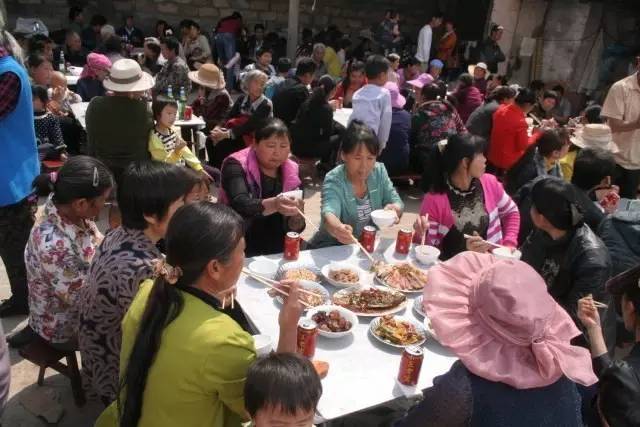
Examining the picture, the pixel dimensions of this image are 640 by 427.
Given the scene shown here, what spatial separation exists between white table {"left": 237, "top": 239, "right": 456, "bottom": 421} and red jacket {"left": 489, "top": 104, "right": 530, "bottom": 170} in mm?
3929

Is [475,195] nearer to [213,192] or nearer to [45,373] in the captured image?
[45,373]

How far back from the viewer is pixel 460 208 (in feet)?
12.0

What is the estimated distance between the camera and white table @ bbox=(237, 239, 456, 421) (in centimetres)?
221

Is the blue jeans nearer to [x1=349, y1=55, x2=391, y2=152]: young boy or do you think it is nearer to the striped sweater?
[x1=349, y1=55, x2=391, y2=152]: young boy

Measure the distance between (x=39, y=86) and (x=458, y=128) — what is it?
4795 millimetres

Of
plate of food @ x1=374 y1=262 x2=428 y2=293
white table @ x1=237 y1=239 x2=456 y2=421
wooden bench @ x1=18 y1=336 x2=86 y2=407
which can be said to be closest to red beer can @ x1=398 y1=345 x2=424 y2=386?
white table @ x1=237 y1=239 x2=456 y2=421

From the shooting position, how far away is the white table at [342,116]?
7.34 meters

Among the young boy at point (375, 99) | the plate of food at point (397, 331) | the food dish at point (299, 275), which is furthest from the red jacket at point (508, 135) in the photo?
the plate of food at point (397, 331)

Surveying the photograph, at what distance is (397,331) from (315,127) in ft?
14.5

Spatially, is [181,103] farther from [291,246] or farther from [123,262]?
[123,262]

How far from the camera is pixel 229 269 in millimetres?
1898

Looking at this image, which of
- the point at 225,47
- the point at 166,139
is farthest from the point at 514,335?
the point at 225,47

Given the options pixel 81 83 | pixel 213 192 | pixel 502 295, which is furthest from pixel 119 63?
pixel 502 295

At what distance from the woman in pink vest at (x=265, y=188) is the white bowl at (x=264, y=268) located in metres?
0.41
